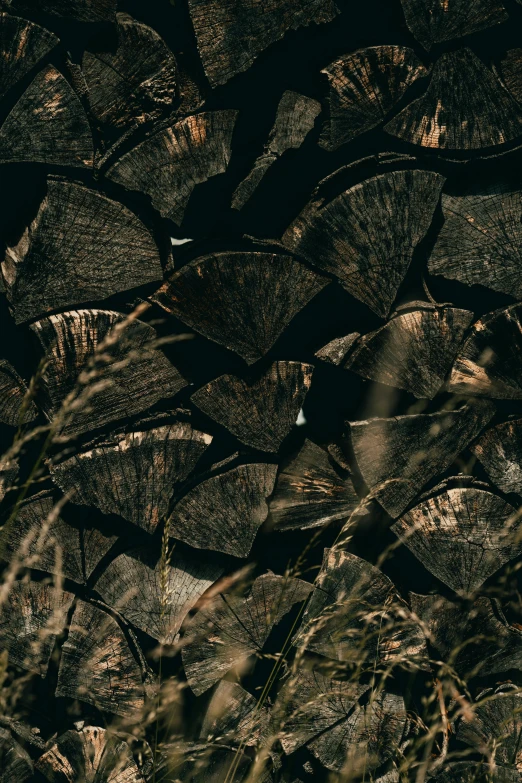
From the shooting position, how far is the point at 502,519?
162cm

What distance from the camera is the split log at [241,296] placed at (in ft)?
4.47

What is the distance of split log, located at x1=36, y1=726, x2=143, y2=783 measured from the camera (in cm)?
143

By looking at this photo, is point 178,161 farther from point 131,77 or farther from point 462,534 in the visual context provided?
point 462,534

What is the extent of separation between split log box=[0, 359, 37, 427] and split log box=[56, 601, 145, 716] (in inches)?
16.2

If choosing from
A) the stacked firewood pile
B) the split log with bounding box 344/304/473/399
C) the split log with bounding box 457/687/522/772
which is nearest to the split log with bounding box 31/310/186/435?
the stacked firewood pile

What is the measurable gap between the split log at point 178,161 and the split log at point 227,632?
796mm

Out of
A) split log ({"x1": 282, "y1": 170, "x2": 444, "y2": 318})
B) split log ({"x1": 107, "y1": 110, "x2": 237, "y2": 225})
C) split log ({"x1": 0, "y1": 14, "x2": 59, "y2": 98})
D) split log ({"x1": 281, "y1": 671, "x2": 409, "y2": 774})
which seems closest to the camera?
split log ({"x1": 0, "y1": 14, "x2": 59, "y2": 98})

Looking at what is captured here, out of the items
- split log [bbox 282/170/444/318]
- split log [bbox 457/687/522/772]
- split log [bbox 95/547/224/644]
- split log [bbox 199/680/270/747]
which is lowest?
split log [bbox 457/687/522/772]

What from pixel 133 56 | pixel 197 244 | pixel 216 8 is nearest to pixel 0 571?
pixel 197 244

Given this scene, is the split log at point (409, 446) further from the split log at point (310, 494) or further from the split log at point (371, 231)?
the split log at point (371, 231)

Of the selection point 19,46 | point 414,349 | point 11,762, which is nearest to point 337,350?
point 414,349

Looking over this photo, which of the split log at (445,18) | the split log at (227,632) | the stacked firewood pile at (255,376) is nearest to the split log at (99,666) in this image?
the stacked firewood pile at (255,376)

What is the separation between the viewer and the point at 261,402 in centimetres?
145

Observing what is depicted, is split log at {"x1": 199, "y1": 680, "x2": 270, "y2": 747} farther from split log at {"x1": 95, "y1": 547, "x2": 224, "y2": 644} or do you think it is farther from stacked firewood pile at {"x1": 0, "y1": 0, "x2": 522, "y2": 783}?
split log at {"x1": 95, "y1": 547, "x2": 224, "y2": 644}
